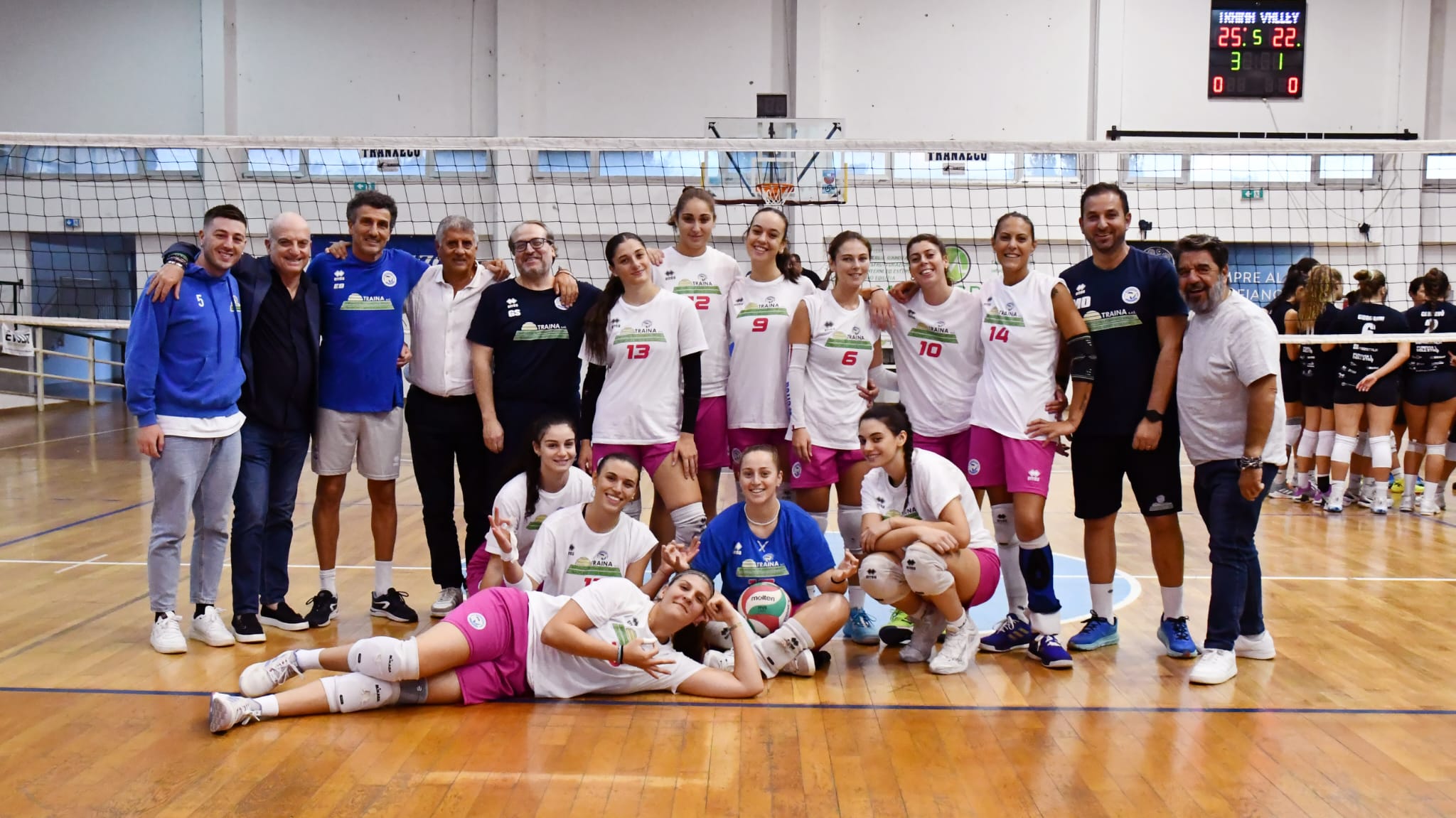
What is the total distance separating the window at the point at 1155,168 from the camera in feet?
51.7

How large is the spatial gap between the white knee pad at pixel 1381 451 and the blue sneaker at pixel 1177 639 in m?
4.92

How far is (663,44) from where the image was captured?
16359 mm

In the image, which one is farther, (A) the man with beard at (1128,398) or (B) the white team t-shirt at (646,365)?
(B) the white team t-shirt at (646,365)

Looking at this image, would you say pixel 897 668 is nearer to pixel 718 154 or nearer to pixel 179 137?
pixel 179 137

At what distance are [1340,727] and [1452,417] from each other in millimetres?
6081

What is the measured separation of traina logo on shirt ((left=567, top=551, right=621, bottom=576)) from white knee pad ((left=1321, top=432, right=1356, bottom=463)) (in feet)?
22.5

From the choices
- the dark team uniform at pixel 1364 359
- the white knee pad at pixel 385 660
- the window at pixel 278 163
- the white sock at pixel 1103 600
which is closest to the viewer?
the white knee pad at pixel 385 660

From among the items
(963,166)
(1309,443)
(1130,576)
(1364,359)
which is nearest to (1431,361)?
(1364,359)

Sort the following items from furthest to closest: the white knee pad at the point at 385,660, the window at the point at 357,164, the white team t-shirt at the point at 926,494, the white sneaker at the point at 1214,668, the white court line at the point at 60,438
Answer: the window at the point at 357,164 < the white court line at the point at 60,438 < the white team t-shirt at the point at 926,494 < the white sneaker at the point at 1214,668 < the white knee pad at the point at 385,660

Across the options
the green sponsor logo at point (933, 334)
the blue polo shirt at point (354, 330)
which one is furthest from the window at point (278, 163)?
the green sponsor logo at point (933, 334)

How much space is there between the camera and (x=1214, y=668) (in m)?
4.19

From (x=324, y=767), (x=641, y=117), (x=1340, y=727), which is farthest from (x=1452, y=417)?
(x=641, y=117)

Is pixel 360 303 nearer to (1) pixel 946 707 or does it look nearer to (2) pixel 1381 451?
(1) pixel 946 707

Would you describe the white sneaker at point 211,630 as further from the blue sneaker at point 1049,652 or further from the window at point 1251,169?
the window at point 1251,169
